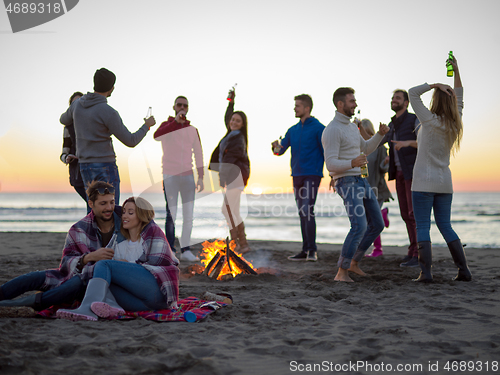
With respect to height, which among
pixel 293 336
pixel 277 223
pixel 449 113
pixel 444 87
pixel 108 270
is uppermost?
pixel 444 87

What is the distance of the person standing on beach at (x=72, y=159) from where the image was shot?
4784 mm

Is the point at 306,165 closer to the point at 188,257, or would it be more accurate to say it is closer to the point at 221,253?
the point at 221,253

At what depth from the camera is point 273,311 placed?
342cm

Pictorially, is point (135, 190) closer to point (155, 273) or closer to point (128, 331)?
point (155, 273)

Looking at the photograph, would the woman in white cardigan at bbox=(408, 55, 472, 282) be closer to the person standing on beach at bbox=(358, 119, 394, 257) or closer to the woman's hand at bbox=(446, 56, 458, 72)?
the woman's hand at bbox=(446, 56, 458, 72)

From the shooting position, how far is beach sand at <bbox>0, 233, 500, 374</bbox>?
2.20 m

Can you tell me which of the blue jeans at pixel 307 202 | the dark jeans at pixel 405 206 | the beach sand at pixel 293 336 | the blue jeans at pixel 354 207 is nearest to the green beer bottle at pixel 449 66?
the blue jeans at pixel 354 207

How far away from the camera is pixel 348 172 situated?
4629 millimetres

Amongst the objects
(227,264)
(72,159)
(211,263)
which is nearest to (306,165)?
(227,264)

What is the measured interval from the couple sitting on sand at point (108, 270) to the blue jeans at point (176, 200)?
273cm

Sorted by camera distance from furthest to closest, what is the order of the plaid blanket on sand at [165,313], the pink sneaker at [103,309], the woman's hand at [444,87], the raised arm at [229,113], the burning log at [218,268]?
the raised arm at [229,113], the burning log at [218,268], the woman's hand at [444,87], the plaid blanket on sand at [165,313], the pink sneaker at [103,309]

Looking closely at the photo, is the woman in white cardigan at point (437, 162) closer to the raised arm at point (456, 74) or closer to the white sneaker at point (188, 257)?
the raised arm at point (456, 74)

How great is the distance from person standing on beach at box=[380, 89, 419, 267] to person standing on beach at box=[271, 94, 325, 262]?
3.58ft

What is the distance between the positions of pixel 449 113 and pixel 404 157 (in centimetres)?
135
